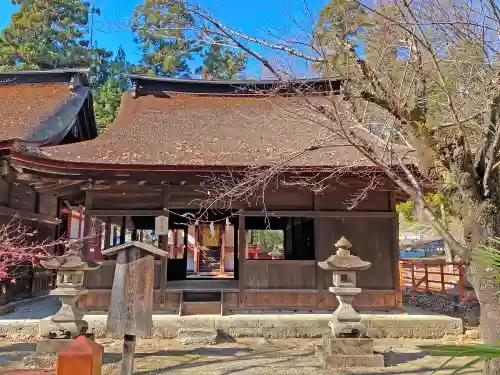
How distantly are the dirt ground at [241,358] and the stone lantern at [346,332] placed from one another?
0.49 ft

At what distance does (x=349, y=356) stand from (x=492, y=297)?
3.01m

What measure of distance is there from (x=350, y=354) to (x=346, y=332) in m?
0.32

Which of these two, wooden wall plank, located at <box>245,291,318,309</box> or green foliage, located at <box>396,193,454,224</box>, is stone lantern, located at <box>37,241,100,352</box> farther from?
green foliage, located at <box>396,193,454,224</box>

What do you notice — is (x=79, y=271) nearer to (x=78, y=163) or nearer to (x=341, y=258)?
(x=78, y=163)

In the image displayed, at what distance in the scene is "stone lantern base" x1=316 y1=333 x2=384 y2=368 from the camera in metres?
6.24

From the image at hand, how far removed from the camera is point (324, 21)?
5.54m

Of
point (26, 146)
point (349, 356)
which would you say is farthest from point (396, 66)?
point (26, 146)

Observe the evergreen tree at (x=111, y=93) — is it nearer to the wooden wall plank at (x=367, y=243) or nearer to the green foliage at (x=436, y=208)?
the green foliage at (x=436, y=208)

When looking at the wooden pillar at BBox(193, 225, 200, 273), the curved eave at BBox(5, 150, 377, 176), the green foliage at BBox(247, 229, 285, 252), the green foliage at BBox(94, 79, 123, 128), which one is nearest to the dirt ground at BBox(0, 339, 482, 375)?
the curved eave at BBox(5, 150, 377, 176)

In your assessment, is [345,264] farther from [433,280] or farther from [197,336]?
[433,280]

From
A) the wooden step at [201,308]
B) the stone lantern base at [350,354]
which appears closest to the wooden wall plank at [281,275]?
the wooden step at [201,308]

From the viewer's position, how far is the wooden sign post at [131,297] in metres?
5.05

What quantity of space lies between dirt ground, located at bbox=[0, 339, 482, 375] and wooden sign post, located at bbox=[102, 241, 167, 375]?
1.13 metres

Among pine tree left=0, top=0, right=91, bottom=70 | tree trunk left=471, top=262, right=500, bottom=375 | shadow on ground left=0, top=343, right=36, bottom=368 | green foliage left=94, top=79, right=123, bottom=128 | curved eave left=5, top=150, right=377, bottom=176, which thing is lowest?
shadow on ground left=0, top=343, right=36, bottom=368
